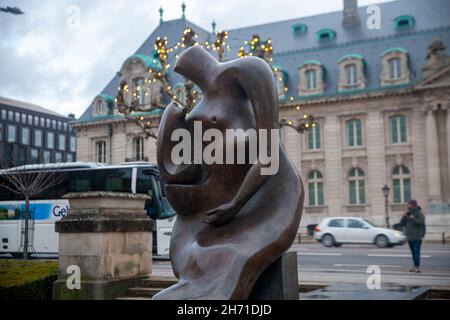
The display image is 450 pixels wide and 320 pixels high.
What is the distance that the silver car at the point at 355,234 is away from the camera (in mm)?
26016

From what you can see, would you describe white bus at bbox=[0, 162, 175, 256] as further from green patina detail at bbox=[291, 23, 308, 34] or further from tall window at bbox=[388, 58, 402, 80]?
green patina detail at bbox=[291, 23, 308, 34]

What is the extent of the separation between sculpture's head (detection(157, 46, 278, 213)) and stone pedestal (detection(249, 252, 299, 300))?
834 mm

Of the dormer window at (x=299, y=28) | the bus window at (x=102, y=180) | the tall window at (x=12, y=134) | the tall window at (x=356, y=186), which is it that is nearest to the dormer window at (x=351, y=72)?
the dormer window at (x=299, y=28)

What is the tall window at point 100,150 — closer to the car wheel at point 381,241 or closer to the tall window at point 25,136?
the tall window at point 25,136

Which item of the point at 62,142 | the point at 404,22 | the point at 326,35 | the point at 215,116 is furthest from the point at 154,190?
the point at 62,142

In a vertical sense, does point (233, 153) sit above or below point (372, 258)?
above

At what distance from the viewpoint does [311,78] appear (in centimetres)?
4609

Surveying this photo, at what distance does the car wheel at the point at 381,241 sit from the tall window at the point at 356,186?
1651 cm

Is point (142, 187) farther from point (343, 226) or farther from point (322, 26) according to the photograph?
point (322, 26)

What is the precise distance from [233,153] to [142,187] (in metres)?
15.5

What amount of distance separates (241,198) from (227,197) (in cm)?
40

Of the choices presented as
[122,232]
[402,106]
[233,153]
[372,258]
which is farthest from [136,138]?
[233,153]

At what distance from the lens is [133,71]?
50844 millimetres

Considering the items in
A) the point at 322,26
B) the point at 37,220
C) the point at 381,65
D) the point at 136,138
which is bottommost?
the point at 37,220
